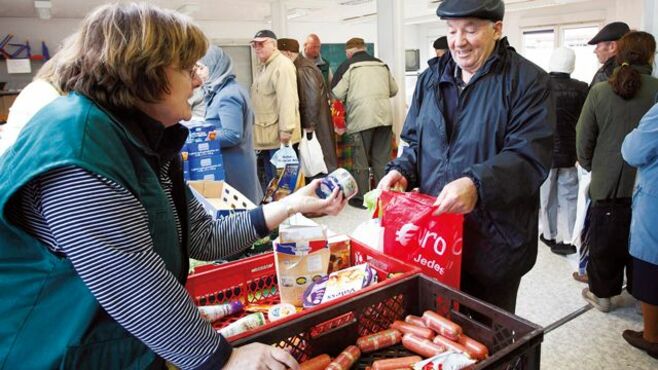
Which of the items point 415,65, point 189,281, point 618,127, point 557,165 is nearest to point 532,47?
point 415,65

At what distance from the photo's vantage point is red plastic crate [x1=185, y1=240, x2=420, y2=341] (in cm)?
152

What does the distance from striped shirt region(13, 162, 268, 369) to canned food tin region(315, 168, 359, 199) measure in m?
0.59

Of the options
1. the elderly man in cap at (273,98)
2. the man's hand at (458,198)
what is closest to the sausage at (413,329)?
the man's hand at (458,198)

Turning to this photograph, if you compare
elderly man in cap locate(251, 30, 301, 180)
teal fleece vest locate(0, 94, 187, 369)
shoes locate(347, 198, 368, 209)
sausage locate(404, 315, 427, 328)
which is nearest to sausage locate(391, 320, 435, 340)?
sausage locate(404, 315, 427, 328)

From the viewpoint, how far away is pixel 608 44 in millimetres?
3541

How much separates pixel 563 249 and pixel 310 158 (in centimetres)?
238

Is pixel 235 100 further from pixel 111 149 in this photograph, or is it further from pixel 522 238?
pixel 111 149

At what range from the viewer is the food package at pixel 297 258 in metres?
1.53

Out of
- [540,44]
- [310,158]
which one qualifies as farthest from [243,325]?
[540,44]

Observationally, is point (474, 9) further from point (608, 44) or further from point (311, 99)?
point (311, 99)

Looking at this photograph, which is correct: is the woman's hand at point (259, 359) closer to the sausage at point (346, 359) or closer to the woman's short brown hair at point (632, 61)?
the sausage at point (346, 359)

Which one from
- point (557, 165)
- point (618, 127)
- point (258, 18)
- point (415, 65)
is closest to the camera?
point (618, 127)

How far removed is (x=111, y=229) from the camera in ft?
2.67

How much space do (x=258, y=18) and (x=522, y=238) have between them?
9424 millimetres
